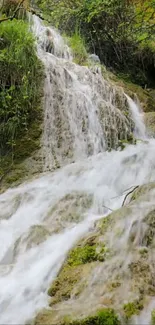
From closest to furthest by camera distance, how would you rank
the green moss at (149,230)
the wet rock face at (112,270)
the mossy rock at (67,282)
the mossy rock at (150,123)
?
the wet rock face at (112,270), the mossy rock at (67,282), the green moss at (149,230), the mossy rock at (150,123)

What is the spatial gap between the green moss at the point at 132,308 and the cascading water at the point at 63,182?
1.82ft

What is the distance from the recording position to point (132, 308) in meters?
2.18

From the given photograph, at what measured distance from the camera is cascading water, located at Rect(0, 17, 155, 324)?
2729 millimetres

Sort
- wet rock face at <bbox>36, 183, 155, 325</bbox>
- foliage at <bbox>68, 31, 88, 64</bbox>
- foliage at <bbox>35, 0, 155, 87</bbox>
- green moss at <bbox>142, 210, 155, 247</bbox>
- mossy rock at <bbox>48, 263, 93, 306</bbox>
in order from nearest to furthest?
wet rock face at <bbox>36, 183, 155, 325</bbox>, mossy rock at <bbox>48, 263, 93, 306</bbox>, green moss at <bbox>142, 210, 155, 247</bbox>, foliage at <bbox>68, 31, 88, 64</bbox>, foliage at <bbox>35, 0, 155, 87</bbox>

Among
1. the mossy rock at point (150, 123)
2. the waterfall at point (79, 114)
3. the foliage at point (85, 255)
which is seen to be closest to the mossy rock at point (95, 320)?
the foliage at point (85, 255)

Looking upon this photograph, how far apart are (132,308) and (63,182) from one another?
8.52ft

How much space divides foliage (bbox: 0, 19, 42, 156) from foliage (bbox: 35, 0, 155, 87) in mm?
3487

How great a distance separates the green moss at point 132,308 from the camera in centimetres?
215

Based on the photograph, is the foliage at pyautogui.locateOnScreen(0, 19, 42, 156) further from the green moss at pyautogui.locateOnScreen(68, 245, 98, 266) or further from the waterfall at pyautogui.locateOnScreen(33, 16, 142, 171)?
the green moss at pyautogui.locateOnScreen(68, 245, 98, 266)

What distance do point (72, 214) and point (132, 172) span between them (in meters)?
1.37

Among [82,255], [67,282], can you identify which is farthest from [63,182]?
[67,282]

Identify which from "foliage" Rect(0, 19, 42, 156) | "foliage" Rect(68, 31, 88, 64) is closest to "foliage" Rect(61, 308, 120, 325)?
"foliage" Rect(0, 19, 42, 156)

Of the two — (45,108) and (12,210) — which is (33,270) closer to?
(12,210)

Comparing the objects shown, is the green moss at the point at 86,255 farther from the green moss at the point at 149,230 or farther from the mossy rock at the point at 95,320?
the mossy rock at the point at 95,320
